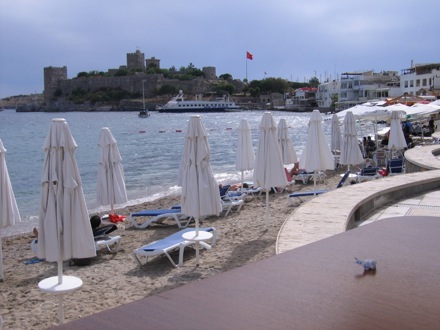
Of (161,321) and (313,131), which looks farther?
(313,131)

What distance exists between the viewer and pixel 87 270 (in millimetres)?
6676

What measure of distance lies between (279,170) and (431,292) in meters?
5.19

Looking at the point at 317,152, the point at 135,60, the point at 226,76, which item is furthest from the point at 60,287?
the point at 135,60

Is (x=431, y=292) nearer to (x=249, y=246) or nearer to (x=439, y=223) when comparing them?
(x=439, y=223)

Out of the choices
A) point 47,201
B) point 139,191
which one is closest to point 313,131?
point 47,201

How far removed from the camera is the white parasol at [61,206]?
4621 mm

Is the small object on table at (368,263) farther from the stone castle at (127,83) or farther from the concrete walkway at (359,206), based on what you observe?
the stone castle at (127,83)

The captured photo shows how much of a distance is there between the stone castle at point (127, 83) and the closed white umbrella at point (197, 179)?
11412 cm

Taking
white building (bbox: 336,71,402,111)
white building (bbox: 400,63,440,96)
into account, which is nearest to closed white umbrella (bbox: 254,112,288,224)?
white building (bbox: 400,63,440,96)

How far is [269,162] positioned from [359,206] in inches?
83.6

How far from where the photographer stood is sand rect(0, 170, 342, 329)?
525 cm

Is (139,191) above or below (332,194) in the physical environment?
below

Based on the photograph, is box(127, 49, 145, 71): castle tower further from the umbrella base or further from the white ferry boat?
the umbrella base

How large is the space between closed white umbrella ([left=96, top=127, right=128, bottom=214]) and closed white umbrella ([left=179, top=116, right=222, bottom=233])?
11.5 ft
